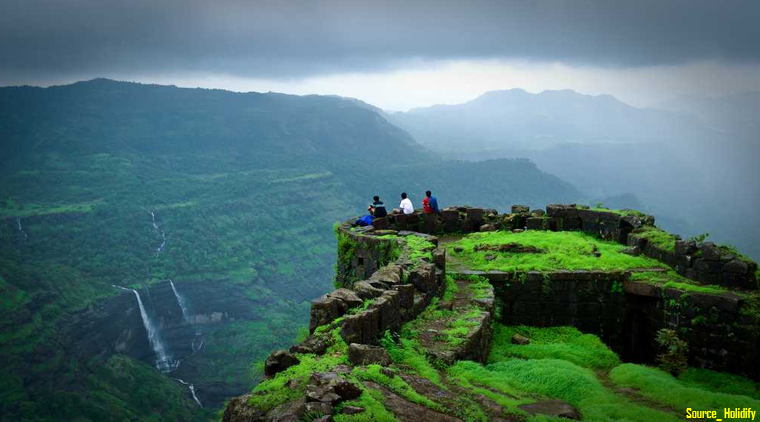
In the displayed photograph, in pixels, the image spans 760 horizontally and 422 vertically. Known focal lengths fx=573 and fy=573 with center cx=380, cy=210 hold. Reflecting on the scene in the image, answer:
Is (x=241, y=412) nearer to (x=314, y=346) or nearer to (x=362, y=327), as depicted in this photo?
(x=314, y=346)

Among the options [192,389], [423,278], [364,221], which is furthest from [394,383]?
[192,389]

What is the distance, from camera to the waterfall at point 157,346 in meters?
96.4

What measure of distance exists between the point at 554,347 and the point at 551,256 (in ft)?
15.7

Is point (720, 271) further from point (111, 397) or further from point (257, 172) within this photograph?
point (257, 172)

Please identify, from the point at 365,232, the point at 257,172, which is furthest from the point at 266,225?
the point at 365,232

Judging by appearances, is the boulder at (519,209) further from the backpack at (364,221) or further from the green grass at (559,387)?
the green grass at (559,387)

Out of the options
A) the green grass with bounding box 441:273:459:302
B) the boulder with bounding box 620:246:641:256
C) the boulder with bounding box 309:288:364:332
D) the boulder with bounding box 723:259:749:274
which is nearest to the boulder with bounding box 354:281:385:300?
the boulder with bounding box 309:288:364:332

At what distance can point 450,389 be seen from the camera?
851cm

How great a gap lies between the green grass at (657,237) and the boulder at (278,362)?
44.1 ft

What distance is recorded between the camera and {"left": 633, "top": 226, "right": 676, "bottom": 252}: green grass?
17564 mm

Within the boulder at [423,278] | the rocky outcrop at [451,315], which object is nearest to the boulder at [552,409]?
the rocky outcrop at [451,315]

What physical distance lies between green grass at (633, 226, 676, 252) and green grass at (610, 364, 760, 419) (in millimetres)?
4871

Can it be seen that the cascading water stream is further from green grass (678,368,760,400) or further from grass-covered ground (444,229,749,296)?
green grass (678,368,760,400)

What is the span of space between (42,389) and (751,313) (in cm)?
9145
